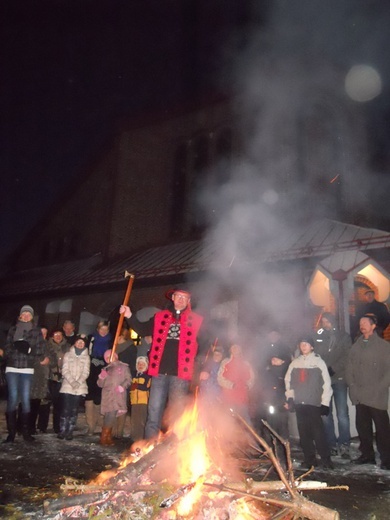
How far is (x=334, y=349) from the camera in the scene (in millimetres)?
6480

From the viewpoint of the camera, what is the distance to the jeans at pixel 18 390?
620 centimetres

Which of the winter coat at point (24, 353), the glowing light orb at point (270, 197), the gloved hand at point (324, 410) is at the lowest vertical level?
the gloved hand at point (324, 410)

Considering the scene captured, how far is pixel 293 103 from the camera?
1073 centimetres

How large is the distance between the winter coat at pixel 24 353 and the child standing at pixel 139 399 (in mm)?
1633

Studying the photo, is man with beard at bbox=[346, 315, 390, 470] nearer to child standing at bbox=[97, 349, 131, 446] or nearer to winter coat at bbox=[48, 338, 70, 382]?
child standing at bbox=[97, 349, 131, 446]

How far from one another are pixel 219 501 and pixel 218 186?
1194cm

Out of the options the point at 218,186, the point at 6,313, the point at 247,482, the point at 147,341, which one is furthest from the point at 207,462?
the point at 6,313

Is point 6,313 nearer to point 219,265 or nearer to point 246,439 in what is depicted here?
point 219,265

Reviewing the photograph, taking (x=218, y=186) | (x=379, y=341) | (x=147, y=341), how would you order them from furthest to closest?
(x=218, y=186)
(x=147, y=341)
(x=379, y=341)

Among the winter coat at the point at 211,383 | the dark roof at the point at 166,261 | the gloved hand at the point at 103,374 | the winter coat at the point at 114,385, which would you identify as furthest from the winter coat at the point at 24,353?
the dark roof at the point at 166,261

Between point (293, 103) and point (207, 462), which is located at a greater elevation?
point (293, 103)

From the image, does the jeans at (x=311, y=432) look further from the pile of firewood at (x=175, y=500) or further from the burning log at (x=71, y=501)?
the burning log at (x=71, y=501)

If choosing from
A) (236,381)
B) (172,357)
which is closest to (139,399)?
(236,381)

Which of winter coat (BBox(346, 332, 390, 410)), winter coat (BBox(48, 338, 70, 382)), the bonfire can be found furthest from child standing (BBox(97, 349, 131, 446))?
winter coat (BBox(346, 332, 390, 410))
